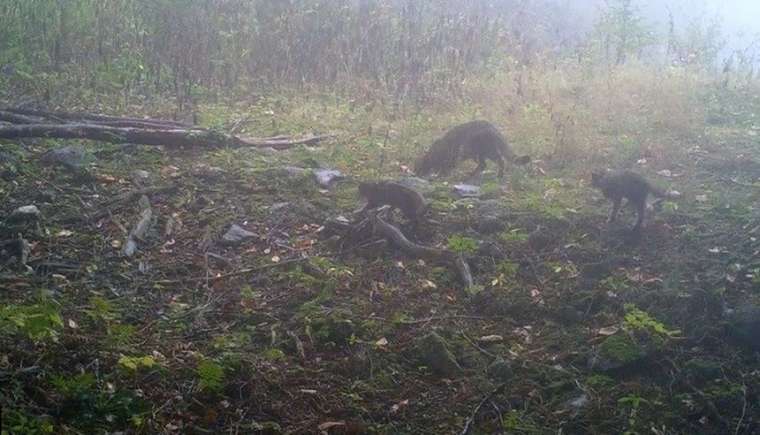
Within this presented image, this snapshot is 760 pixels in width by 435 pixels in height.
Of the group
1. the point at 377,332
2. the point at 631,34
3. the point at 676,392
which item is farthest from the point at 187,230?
the point at 631,34

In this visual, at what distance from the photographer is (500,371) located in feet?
15.6

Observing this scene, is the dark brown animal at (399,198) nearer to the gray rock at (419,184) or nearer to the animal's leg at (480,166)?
the gray rock at (419,184)

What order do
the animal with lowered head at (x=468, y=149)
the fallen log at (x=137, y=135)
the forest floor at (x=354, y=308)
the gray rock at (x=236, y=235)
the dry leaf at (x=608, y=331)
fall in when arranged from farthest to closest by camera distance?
the animal with lowered head at (x=468, y=149)
the fallen log at (x=137, y=135)
the gray rock at (x=236, y=235)
the dry leaf at (x=608, y=331)
the forest floor at (x=354, y=308)

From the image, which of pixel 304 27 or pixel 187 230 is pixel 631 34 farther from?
pixel 187 230

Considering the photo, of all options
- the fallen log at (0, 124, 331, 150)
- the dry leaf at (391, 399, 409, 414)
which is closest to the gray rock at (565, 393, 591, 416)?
the dry leaf at (391, 399, 409, 414)

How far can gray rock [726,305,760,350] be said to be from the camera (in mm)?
4809

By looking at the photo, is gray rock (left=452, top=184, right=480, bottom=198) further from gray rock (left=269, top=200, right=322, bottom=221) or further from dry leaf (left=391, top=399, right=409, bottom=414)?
dry leaf (left=391, top=399, right=409, bottom=414)

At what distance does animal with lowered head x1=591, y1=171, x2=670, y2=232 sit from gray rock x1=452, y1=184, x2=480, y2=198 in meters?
1.44

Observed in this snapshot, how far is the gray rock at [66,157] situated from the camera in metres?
7.19

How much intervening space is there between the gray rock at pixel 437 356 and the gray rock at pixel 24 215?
340 centimetres

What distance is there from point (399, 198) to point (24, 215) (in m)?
3.24

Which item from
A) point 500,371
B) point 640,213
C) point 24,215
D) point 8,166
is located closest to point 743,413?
point 500,371

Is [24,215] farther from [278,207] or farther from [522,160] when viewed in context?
[522,160]

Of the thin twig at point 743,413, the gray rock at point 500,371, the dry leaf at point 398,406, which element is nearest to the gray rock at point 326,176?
the gray rock at point 500,371
